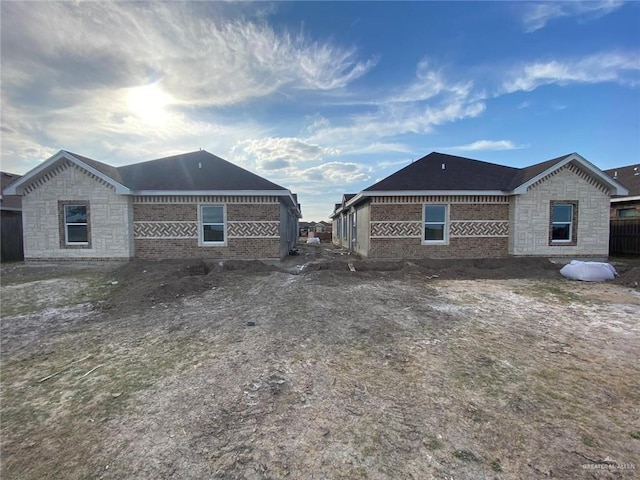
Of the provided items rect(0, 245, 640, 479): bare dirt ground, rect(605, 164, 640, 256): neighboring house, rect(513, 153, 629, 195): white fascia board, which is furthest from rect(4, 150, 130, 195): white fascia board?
rect(605, 164, 640, 256): neighboring house

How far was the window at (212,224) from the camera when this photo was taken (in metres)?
13.5

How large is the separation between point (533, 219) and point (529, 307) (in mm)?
8064

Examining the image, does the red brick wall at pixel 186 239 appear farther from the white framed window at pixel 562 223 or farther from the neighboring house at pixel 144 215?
the white framed window at pixel 562 223

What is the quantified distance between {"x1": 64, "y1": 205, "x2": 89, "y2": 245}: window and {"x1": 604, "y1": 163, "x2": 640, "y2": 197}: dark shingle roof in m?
26.3

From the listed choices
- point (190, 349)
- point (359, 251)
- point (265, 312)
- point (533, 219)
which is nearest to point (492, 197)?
point (533, 219)

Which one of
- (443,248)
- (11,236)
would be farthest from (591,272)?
(11,236)

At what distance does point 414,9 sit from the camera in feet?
34.9

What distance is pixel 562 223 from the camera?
541 inches

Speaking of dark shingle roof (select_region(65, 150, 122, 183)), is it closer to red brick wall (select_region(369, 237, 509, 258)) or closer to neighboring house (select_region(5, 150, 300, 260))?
neighboring house (select_region(5, 150, 300, 260))

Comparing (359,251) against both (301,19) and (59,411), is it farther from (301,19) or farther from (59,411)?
(59,411)

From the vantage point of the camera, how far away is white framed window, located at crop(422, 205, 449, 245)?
14000mm

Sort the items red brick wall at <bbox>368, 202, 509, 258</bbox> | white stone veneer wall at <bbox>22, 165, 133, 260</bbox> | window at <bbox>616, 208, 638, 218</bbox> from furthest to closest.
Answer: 1. window at <bbox>616, 208, 638, 218</bbox>
2. red brick wall at <bbox>368, 202, 509, 258</bbox>
3. white stone veneer wall at <bbox>22, 165, 133, 260</bbox>

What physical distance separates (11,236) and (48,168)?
6.98 meters

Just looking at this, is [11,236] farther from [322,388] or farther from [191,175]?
[322,388]
